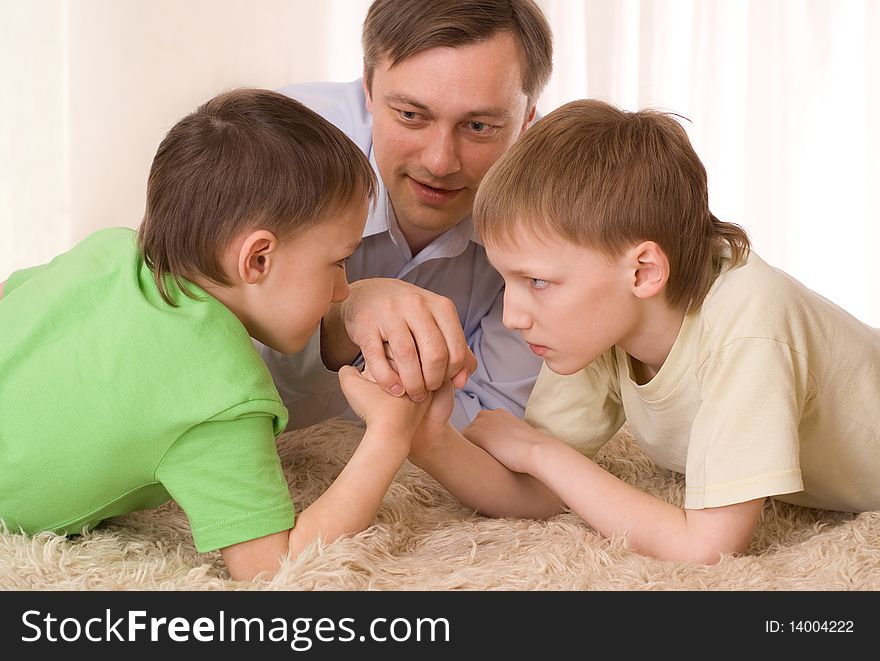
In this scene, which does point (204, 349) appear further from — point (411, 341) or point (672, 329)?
point (672, 329)

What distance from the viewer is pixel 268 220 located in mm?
1240

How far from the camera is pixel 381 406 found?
1.31 m

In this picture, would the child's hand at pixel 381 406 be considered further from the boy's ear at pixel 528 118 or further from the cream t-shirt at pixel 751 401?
the boy's ear at pixel 528 118

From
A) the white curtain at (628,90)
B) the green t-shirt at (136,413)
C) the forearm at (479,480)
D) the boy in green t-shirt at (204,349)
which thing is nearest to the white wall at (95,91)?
the white curtain at (628,90)

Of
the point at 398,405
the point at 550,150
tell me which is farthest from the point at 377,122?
the point at 398,405

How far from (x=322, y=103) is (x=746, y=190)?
5.90 ft

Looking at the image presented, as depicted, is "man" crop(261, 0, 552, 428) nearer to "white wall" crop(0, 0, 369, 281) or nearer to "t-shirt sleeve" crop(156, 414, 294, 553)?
"t-shirt sleeve" crop(156, 414, 294, 553)

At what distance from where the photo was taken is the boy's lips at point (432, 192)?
67.8 inches

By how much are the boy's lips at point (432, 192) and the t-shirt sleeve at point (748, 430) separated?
631 mm

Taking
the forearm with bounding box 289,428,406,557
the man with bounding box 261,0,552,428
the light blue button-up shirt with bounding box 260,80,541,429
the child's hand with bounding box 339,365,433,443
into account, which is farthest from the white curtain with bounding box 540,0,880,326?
the forearm with bounding box 289,428,406,557

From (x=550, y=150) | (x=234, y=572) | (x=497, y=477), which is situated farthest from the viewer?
(x=497, y=477)

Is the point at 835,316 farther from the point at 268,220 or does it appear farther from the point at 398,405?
the point at 268,220

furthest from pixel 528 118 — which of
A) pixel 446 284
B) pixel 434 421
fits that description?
pixel 434 421

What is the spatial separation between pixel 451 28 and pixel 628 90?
175 centimetres
